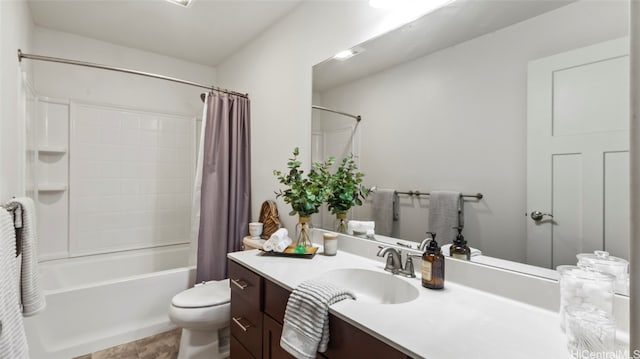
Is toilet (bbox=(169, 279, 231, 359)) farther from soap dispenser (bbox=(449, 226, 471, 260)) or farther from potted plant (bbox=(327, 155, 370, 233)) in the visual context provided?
soap dispenser (bbox=(449, 226, 471, 260))

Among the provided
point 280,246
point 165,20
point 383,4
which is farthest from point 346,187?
point 165,20

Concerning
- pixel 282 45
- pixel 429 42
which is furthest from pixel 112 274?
pixel 429 42

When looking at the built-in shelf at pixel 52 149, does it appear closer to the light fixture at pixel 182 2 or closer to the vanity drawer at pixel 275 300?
the light fixture at pixel 182 2

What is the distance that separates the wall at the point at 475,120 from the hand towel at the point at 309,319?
24.4 inches

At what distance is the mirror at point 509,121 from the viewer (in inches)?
35.8

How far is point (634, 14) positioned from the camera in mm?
442

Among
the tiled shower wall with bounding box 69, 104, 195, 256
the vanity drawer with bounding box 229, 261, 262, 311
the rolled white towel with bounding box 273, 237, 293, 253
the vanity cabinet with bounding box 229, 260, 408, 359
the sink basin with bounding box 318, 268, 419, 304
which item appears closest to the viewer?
the vanity cabinet with bounding box 229, 260, 408, 359

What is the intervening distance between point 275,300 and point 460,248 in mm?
798

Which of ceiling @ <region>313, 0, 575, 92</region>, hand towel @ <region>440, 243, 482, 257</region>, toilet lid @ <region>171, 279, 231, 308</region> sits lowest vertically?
toilet lid @ <region>171, 279, 231, 308</region>

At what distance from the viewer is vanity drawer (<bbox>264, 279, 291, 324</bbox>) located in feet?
3.89

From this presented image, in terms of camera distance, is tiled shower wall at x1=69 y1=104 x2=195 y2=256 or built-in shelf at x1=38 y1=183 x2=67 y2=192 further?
tiled shower wall at x1=69 y1=104 x2=195 y2=256

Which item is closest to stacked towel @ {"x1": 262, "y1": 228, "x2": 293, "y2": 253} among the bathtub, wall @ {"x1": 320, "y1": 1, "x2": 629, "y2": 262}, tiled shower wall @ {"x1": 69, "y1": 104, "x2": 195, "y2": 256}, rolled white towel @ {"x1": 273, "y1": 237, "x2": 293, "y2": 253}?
rolled white towel @ {"x1": 273, "y1": 237, "x2": 293, "y2": 253}

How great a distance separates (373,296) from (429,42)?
119cm

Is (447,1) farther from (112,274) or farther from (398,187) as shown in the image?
(112,274)
